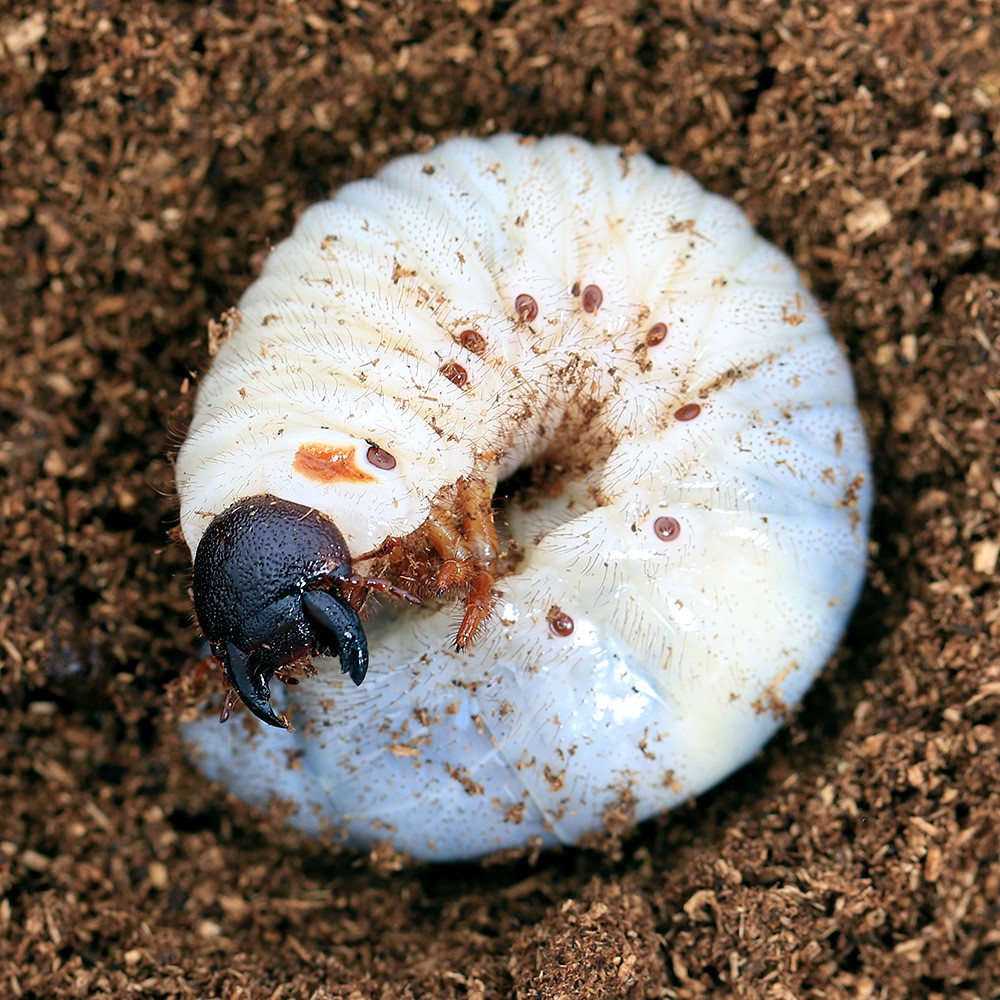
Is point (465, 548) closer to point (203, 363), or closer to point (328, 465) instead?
point (328, 465)

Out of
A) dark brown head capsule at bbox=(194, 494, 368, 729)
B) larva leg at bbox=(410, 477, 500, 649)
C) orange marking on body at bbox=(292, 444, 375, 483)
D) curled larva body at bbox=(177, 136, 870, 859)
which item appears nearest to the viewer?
dark brown head capsule at bbox=(194, 494, 368, 729)

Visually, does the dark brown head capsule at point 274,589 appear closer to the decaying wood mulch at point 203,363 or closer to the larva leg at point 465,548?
the larva leg at point 465,548

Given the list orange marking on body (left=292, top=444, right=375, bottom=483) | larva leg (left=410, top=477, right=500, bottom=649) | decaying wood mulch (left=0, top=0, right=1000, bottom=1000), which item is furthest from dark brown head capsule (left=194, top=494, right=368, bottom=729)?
decaying wood mulch (left=0, top=0, right=1000, bottom=1000)

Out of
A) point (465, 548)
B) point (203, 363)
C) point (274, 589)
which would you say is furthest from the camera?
point (203, 363)

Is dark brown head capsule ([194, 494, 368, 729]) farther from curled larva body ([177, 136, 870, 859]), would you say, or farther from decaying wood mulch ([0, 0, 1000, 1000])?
decaying wood mulch ([0, 0, 1000, 1000])

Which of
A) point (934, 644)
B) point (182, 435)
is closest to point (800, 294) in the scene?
point (934, 644)

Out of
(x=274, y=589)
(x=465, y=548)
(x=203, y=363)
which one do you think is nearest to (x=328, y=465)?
(x=274, y=589)

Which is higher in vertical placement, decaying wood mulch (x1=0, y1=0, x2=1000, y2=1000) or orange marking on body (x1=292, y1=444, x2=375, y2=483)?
orange marking on body (x1=292, y1=444, x2=375, y2=483)

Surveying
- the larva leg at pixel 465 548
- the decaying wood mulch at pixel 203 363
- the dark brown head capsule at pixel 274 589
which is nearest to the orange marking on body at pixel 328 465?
the dark brown head capsule at pixel 274 589
